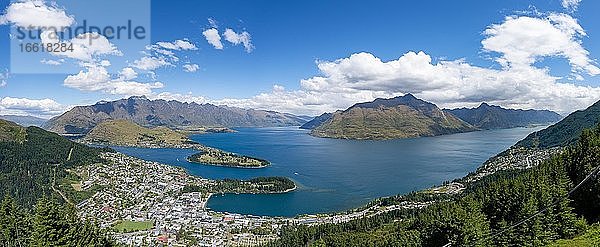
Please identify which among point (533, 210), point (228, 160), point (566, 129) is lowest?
point (228, 160)

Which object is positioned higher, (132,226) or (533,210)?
(533,210)

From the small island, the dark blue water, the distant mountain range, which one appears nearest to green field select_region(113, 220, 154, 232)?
the dark blue water

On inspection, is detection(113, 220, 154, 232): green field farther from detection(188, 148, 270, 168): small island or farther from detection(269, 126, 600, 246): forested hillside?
detection(188, 148, 270, 168): small island

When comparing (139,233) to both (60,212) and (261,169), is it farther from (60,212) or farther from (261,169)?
(261,169)

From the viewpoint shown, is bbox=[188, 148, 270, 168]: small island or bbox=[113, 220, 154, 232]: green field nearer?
bbox=[113, 220, 154, 232]: green field

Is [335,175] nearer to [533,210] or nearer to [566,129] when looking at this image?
[533,210]

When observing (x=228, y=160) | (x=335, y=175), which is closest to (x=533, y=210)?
(x=335, y=175)

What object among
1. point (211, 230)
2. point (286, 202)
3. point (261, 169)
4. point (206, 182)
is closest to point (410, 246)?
point (211, 230)

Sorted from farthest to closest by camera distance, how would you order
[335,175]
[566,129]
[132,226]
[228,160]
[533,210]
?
[228,160]
[566,129]
[335,175]
[132,226]
[533,210]

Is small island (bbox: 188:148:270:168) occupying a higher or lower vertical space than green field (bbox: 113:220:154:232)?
higher
